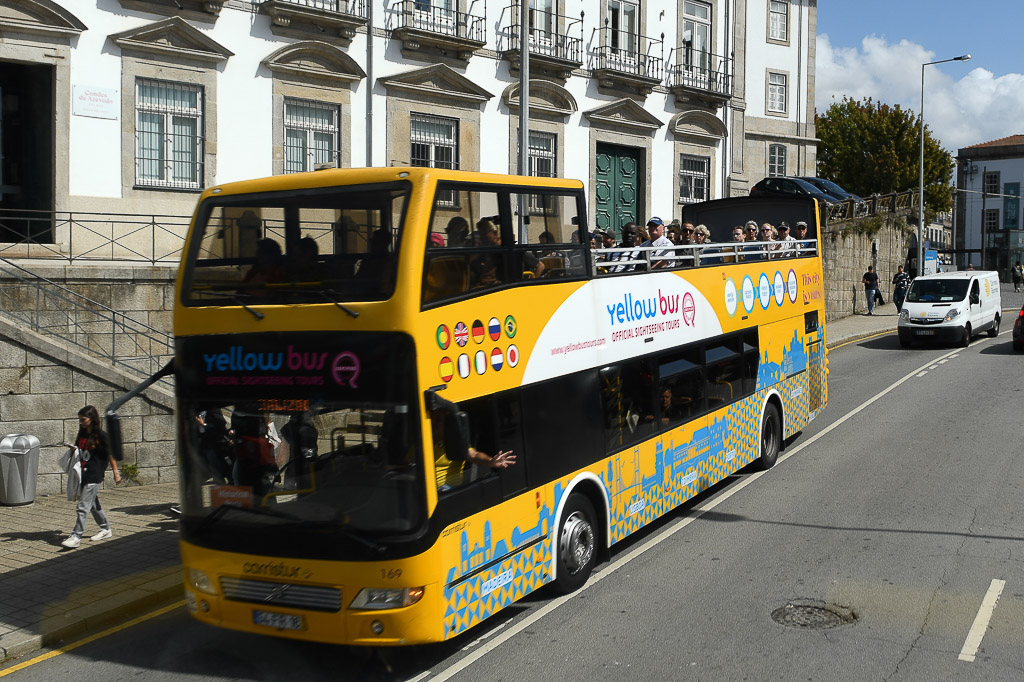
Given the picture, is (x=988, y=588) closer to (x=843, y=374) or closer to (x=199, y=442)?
(x=199, y=442)

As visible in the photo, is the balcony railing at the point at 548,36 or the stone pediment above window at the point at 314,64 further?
the balcony railing at the point at 548,36

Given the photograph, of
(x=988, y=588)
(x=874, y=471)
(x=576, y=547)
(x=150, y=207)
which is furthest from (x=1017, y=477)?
(x=150, y=207)

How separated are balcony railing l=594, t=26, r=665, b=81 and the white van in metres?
9.85

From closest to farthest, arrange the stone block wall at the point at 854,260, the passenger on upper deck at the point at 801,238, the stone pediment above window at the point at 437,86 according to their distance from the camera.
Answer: the passenger on upper deck at the point at 801,238 < the stone pediment above window at the point at 437,86 < the stone block wall at the point at 854,260

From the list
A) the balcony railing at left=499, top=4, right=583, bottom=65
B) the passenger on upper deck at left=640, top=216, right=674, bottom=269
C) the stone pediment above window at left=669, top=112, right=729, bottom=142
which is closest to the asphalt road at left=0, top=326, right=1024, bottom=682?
the passenger on upper deck at left=640, top=216, right=674, bottom=269

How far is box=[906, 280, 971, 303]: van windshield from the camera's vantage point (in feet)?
91.4

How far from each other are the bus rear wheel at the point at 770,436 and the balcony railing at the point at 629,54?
633 inches

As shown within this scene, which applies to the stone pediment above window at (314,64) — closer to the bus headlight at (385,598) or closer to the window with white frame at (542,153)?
the window with white frame at (542,153)

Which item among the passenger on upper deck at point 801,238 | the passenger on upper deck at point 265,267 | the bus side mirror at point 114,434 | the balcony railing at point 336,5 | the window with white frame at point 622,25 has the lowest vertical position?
the bus side mirror at point 114,434

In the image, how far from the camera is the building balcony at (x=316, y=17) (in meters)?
21.0

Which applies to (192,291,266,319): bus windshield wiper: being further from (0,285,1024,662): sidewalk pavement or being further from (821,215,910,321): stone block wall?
(821,215,910,321): stone block wall

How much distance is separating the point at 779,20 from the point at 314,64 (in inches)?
865

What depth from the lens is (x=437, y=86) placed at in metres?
24.1

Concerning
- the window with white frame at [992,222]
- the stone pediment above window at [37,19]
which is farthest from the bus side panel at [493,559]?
the window with white frame at [992,222]
